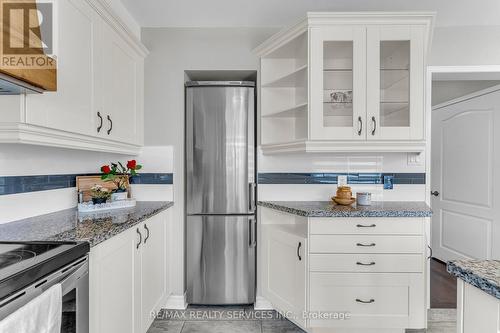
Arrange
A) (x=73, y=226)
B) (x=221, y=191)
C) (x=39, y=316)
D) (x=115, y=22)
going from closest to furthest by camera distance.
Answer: (x=39, y=316)
(x=73, y=226)
(x=115, y=22)
(x=221, y=191)

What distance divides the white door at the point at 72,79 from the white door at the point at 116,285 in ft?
2.09

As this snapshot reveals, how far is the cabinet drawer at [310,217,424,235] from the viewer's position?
6.35 feet

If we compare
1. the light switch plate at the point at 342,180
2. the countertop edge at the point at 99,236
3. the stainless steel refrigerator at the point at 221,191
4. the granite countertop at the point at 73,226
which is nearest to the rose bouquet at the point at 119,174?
the granite countertop at the point at 73,226

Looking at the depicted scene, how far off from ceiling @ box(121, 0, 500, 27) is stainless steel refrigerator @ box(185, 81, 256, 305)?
532 millimetres

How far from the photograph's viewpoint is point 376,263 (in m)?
1.93

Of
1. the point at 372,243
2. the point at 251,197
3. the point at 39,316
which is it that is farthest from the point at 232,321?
the point at 39,316

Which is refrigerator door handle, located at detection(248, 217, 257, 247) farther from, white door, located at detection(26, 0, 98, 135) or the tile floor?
white door, located at detection(26, 0, 98, 135)

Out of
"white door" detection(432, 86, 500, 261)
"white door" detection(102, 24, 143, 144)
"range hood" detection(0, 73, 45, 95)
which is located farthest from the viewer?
"white door" detection(432, 86, 500, 261)

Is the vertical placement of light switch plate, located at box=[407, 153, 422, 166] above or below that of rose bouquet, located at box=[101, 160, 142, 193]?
above

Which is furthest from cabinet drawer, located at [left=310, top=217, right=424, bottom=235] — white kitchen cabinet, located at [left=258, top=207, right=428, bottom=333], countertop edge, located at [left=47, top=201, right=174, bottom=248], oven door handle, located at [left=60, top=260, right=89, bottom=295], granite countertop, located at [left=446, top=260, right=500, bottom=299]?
oven door handle, located at [left=60, top=260, right=89, bottom=295]

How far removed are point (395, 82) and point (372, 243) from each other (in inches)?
46.5

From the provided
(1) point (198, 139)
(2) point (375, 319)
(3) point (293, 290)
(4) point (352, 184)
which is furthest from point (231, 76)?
(2) point (375, 319)

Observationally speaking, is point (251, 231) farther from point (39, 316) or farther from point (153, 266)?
point (39, 316)

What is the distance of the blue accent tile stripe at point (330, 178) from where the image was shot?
2.49m
